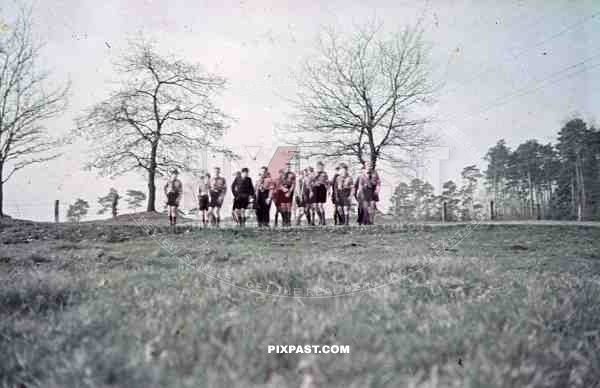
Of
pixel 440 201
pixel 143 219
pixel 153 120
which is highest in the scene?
pixel 153 120

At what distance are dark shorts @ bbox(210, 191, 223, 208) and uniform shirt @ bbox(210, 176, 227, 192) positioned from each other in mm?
38

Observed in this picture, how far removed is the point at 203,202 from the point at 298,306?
1.07 m

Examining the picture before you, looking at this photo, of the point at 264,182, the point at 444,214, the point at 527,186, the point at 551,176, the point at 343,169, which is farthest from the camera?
the point at 527,186

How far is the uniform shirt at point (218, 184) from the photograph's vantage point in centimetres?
313

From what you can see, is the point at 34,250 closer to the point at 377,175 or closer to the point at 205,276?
the point at 205,276

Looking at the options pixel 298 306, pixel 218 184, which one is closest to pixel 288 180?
pixel 218 184

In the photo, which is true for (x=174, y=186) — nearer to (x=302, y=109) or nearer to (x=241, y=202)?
(x=241, y=202)

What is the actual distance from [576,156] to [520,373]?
2948 mm

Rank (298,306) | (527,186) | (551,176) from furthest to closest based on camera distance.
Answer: (527,186) < (551,176) < (298,306)

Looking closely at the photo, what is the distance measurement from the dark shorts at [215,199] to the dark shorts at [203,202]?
4cm

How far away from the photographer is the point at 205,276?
2.95 metres

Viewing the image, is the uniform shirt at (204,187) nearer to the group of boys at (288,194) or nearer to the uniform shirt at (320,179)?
the group of boys at (288,194)

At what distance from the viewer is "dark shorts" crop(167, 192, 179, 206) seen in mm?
3102

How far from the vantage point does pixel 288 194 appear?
10.3ft
